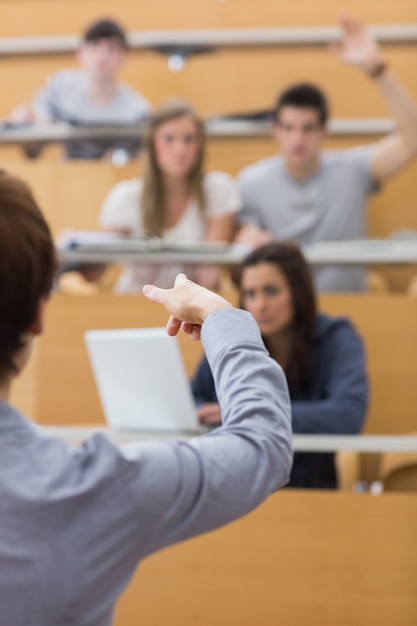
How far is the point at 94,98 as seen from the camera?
10.7ft

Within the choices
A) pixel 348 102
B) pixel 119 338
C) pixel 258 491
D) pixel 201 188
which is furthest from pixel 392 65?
pixel 258 491

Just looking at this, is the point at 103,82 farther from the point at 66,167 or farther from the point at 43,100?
the point at 66,167

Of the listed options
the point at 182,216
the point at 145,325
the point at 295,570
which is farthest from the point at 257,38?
the point at 295,570

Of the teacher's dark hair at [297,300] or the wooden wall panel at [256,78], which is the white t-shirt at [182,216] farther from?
the wooden wall panel at [256,78]

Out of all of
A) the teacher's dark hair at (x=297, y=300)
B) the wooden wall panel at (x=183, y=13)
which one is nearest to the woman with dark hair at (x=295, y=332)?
the teacher's dark hair at (x=297, y=300)

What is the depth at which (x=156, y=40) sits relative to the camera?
3.05 meters

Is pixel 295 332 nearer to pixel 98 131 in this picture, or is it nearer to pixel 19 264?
pixel 98 131

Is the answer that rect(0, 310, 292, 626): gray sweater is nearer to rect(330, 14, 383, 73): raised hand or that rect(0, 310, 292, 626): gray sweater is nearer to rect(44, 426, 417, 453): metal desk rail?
rect(44, 426, 417, 453): metal desk rail

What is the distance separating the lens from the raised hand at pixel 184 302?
0.74 metres

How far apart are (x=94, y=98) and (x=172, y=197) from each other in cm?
69

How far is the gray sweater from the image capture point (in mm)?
638

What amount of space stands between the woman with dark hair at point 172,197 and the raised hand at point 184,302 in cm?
189

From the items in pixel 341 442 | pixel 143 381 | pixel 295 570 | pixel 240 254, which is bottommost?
pixel 295 570

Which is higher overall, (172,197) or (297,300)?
(172,197)
